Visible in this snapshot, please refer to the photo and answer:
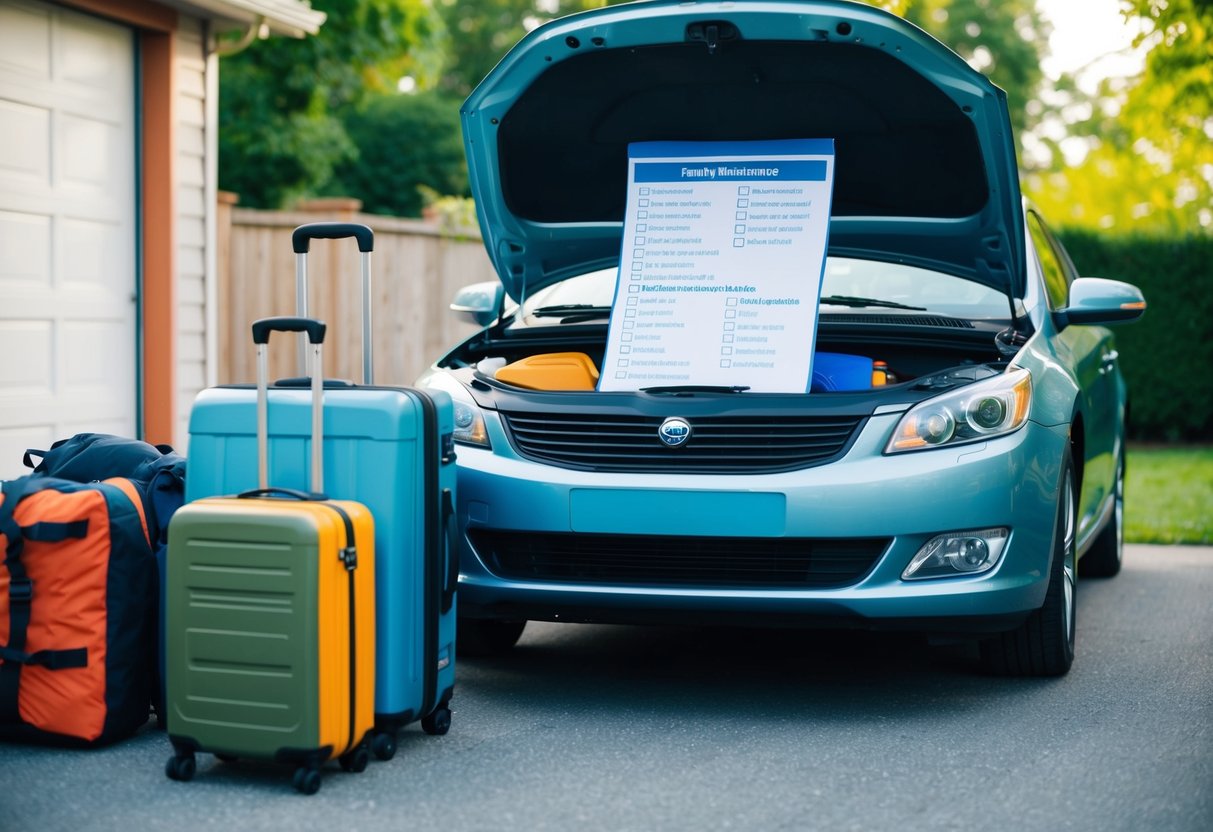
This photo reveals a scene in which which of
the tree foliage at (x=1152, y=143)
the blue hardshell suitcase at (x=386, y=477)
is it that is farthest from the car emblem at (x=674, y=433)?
the tree foliage at (x=1152, y=143)

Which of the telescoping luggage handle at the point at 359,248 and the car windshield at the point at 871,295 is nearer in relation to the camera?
the telescoping luggage handle at the point at 359,248

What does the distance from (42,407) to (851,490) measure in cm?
451

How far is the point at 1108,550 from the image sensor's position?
6844 mm

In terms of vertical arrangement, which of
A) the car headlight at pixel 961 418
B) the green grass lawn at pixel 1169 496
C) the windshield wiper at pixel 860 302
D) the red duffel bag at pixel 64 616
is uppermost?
the windshield wiper at pixel 860 302

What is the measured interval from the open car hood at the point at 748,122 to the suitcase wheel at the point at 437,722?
1.88 m

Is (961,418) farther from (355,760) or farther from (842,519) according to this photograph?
(355,760)

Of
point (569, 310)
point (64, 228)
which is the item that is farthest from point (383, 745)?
point (64, 228)

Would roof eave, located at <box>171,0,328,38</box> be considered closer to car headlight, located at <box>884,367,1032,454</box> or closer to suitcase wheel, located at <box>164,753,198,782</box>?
car headlight, located at <box>884,367,1032,454</box>

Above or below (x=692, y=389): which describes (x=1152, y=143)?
above

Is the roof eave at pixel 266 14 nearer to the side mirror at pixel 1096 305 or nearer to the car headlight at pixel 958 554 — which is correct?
the side mirror at pixel 1096 305

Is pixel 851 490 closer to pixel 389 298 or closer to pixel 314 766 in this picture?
pixel 314 766

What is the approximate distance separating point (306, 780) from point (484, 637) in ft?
5.00

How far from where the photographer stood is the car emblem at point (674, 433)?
163 inches

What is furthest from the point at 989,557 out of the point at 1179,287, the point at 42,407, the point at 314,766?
the point at 1179,287
